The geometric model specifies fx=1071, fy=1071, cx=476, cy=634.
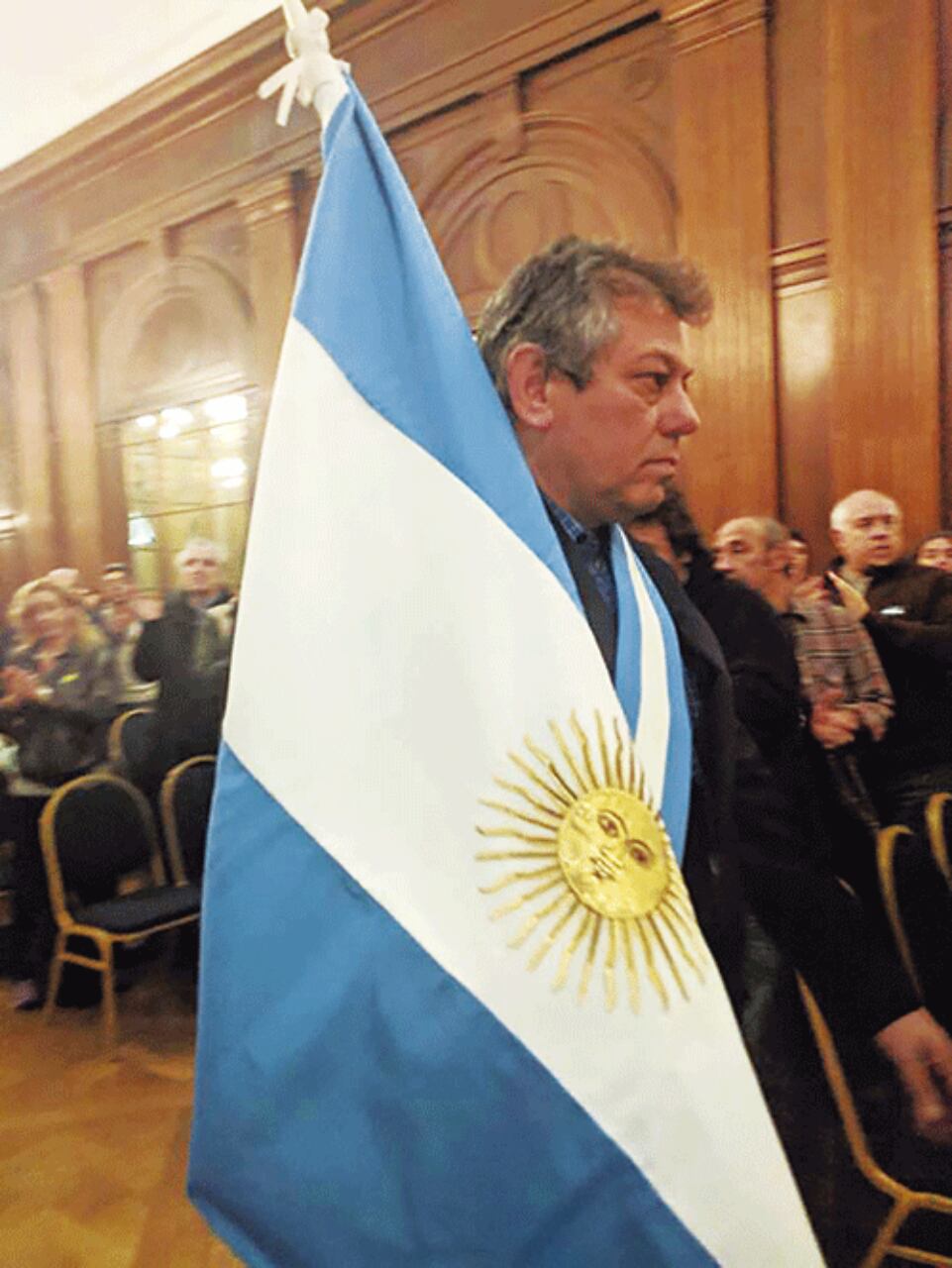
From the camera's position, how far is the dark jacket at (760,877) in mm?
1154

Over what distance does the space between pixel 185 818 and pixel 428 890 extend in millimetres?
2934

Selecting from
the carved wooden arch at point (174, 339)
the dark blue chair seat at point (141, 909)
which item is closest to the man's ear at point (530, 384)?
the dark blue chair seat at point (141, 909)

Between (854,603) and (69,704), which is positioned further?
(69,704)

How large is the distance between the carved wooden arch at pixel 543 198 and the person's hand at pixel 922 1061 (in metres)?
4.65

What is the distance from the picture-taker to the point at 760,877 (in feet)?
4.02

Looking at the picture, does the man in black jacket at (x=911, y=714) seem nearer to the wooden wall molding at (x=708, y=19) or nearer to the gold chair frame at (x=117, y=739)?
the gold chair frame at (x=117, y=739)

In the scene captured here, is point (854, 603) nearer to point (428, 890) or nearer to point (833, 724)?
point (833, 724)

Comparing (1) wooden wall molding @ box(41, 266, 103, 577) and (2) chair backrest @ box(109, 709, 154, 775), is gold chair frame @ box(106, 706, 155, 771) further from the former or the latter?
(1) wooden wall molding @ box(41, 266, 103, 577)

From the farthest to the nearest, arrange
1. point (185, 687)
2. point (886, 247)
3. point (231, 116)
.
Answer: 1. point (231, 116)
2. point (886, 247)
3. point (185, 687)

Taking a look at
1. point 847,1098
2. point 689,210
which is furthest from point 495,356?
point 689,210

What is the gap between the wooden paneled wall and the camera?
449 cm

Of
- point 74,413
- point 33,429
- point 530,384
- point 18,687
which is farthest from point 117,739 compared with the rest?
point 33,429

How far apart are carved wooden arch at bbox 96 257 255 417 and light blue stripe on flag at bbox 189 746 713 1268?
6.71 meters

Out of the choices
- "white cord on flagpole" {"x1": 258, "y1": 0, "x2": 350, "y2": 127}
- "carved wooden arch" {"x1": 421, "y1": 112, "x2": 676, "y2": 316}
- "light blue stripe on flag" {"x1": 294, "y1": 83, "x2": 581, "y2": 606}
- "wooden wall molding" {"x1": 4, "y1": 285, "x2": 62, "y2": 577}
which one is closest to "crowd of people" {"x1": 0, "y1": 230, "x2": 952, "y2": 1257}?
"light blue stripe on flag" {"x1": 294, "y1": 83, "x2": 581, "y2": 606}
